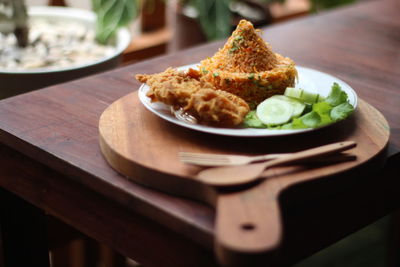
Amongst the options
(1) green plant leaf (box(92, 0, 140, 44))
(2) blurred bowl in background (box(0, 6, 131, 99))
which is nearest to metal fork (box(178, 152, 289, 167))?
(2) blurred bowl in background (box(0, 6, 131, 99))

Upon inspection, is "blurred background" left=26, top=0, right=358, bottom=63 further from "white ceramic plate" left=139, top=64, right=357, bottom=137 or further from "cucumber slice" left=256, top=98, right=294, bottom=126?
"cucumber slice" left=256, top=98, right=294, bottom=126

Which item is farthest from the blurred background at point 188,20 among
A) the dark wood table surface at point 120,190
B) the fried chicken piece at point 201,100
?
the fried chicken piece at point 201,100

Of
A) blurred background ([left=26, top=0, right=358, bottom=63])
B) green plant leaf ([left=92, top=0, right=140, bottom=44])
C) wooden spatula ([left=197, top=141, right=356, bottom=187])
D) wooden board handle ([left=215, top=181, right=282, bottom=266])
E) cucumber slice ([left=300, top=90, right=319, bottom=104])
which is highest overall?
cucumber slice ([left=300, top=90, right=319, bottom=104])

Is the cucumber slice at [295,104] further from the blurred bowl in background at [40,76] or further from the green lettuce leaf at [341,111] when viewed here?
the blurred bowl in background at [40,76]

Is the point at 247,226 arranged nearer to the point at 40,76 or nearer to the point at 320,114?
the point at 320,114

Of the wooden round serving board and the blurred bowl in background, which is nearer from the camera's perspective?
the wooden round serving board
